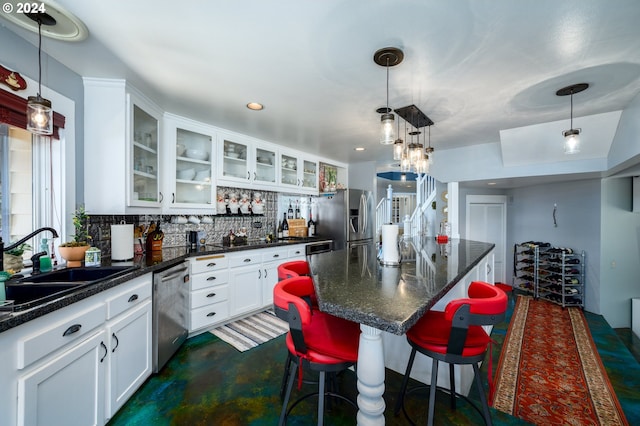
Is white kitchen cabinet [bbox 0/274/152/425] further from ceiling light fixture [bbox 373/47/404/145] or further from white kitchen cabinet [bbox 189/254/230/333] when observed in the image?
ceiling light fixture [bbox 373/47/404/145]

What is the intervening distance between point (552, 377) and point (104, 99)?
4.28 metres

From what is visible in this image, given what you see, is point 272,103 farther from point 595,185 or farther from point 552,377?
point 595,185

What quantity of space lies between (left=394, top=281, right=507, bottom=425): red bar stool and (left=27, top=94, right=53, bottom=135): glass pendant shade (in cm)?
222

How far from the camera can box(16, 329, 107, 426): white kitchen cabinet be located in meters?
1.07

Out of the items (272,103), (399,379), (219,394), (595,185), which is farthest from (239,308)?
(595,185)

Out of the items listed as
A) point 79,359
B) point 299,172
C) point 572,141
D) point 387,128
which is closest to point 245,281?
point 79,359

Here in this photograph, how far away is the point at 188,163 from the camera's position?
2.99m

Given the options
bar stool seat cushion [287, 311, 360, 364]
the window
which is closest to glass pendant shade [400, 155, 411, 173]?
bar stool seat cushion [287, 311, 360, 364]

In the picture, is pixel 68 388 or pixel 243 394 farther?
pixel 243 394

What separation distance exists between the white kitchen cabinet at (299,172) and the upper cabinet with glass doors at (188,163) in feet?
3.69

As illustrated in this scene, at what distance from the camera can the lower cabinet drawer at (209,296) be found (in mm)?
2641

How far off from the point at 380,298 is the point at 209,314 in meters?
2.29

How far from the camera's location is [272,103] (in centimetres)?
244

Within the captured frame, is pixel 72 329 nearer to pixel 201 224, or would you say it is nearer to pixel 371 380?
pixel 371 380
